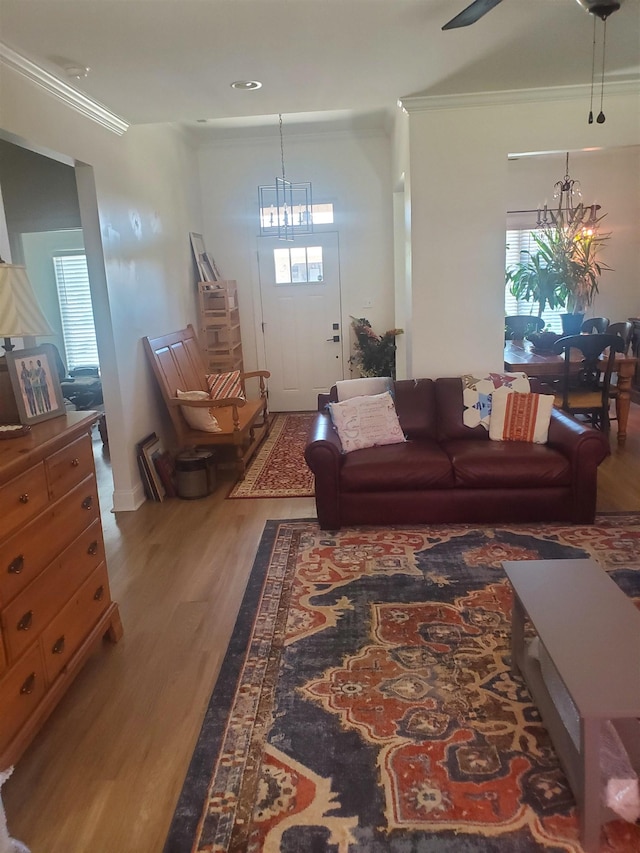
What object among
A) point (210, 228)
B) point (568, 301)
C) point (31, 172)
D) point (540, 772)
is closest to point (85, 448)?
Result: point (540, 772)

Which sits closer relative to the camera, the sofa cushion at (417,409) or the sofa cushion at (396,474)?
the sofa cushion at (396,474)

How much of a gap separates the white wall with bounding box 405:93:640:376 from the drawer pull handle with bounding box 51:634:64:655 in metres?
3.24

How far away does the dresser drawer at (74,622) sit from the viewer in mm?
2133

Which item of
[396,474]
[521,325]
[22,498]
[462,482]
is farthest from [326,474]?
[521,325]

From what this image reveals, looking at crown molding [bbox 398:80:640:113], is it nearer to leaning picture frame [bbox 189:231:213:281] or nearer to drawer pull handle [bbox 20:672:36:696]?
leaning picture frame [bbox 189:231:213:281]

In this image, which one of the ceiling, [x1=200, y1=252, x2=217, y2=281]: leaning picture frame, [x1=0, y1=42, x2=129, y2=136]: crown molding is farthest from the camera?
[x1=200, y1=252, x2=217, y2=281]: leaning picture frame

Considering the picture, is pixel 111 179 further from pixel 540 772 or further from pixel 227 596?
pixel 540 772

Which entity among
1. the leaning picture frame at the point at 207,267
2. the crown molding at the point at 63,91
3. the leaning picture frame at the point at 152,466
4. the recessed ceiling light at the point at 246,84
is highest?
the recessed ceiling light at the point at 246,84

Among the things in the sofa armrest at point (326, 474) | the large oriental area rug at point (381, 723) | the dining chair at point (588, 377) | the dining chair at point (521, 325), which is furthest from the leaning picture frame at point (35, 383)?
the dining chair at point (521, 325)

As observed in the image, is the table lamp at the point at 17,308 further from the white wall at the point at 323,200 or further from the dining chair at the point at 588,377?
the white wall at the point at 323,200

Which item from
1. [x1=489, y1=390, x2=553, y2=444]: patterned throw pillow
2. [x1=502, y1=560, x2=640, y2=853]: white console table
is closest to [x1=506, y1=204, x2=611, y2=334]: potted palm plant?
[x1=489, y1=390, x2=553, y2=444]: patterned throw pillow

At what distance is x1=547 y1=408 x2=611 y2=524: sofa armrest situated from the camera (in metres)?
3.56

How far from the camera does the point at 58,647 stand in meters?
2.18

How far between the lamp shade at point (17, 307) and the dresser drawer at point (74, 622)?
102 centimetres
